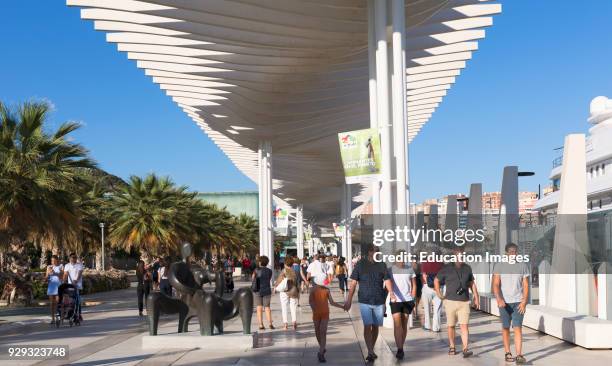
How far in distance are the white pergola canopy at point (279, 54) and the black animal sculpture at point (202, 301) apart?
676 cm

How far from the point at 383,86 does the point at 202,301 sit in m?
6.74

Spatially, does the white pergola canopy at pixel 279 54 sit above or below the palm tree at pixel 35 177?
above

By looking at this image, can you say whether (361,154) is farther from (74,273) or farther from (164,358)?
(74,273)

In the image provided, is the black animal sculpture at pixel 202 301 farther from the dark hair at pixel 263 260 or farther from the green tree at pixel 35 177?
the green tree at pixel 35 177

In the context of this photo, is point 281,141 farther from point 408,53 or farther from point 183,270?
point 183,270

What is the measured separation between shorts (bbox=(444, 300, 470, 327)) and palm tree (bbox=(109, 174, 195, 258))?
88.3ft

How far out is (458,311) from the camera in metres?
10.8

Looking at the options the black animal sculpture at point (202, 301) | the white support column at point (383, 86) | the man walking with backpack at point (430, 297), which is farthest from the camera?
the white support column at point (383, 86)

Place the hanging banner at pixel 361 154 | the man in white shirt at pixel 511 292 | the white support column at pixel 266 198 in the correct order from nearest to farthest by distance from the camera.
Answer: the man in white shirt at pixel 511 292
the hanging banner at pixel 361 154
the white support column at pixel 266 198

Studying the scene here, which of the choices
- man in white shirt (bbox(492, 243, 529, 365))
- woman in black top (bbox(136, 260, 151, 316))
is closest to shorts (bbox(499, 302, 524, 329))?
man in white shirt (bbox(492, 243, 529, 365))

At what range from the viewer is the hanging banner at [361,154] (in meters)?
15.6

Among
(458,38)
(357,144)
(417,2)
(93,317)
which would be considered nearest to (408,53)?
(458,38)

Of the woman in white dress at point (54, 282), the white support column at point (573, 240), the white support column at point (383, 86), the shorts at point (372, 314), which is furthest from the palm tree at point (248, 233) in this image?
the shorts at point (372, 314)

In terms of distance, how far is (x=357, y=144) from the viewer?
1579 cm
